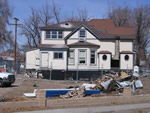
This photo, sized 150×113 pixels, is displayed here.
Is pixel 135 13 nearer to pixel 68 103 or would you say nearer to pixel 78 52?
pixel 78 52

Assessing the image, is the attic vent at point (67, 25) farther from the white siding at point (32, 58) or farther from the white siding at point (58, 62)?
the white siding at point (32, 58)

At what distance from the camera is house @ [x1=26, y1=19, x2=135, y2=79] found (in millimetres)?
29219

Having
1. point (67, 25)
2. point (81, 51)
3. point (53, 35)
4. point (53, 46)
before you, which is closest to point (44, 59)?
point (53, 46)

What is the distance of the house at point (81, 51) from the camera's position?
29.2 meters

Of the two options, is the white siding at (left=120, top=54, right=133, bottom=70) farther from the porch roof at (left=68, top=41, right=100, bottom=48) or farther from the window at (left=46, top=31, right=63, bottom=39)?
the window at (left=46, top=31, right=63, bottom=39)

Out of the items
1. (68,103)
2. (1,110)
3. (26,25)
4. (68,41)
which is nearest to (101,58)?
(68,41)

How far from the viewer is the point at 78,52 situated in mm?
29391

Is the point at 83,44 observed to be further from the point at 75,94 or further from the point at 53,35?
the point at 75,94

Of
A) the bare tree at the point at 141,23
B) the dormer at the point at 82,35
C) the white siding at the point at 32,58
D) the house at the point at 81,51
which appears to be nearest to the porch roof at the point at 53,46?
the house at the point at 81,51

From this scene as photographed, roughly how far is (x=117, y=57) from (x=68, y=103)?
20.0 m

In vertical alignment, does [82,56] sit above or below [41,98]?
above

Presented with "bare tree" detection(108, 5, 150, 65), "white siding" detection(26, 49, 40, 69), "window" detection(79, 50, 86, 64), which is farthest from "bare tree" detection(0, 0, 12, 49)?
"bare tree" detection(108, 5, 150, 65)

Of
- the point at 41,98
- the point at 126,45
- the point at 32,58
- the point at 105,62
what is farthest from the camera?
the point at 32,58

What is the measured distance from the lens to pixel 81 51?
29.4 metres
